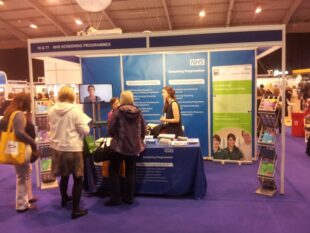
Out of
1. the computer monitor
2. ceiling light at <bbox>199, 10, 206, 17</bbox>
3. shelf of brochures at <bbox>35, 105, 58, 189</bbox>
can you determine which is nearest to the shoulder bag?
shelf of brochures at <bbox>35, 105, 58, 189</bbox>

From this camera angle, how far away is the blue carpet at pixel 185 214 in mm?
3002

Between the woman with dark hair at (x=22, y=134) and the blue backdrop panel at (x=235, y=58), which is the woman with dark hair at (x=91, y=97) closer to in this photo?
the blue backdrop panel at (x=235, y=58)

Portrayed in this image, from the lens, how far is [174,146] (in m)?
3.77

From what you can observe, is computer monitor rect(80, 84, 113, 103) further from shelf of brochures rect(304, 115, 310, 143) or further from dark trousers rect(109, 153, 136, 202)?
shelf of brochures rect(304, 115, 310, 143)

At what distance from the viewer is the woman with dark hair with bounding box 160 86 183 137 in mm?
4512

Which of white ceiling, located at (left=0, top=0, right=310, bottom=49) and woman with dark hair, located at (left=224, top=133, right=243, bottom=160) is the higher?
white ceiling, located at (left=0, top=0, right=310, bottom=49)

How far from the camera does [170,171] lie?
149 inches

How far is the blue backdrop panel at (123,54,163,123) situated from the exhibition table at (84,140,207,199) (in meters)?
2.11

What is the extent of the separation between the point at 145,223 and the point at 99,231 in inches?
17.9

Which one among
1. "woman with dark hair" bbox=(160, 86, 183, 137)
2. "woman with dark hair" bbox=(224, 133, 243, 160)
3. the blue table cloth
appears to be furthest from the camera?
"woman with dark hair" bbox=(224, 133, 243, 160)

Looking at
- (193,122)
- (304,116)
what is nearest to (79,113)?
(193,122)

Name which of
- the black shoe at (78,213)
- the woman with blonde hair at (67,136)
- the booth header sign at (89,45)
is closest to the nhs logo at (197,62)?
the booth header sign at (89,45)

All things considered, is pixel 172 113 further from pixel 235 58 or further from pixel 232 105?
pixel 235 58

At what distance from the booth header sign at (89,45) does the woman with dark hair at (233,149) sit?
8.41 feet
